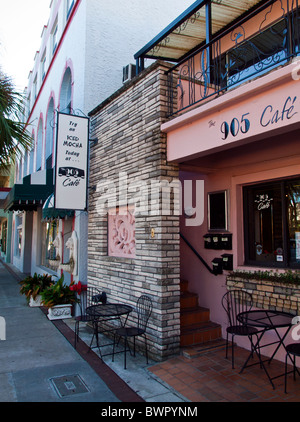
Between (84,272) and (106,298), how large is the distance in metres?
1.47

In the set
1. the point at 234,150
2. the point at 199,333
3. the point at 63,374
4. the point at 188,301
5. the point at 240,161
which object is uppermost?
the point at 234,150

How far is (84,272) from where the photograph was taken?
775 cm

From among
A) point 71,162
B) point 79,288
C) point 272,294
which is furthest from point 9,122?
point 272,294

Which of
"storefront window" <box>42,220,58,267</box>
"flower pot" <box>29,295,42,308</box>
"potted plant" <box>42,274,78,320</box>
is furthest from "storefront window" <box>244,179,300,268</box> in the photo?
"storefront window" <box>42,220,58,267</box>

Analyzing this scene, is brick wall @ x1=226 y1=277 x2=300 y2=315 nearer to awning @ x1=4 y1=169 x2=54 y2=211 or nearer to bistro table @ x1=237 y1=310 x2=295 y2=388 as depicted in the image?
bistro table @ x1=237 y1=310 x2=295 y2=388

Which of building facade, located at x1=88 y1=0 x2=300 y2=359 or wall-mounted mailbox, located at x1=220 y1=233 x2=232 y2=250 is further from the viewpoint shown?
wall-mounted mailbox, located at x1=220 y1=233 x2=232 y2=250

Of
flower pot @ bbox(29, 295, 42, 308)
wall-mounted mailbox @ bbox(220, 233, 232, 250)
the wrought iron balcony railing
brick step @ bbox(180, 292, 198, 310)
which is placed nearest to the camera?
the wrought iron balcony railing

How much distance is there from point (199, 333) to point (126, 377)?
152 cm

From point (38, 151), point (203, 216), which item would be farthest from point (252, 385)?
point (38, 151)

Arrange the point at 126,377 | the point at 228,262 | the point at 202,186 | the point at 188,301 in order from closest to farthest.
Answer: the point at 126,377, the point at 228,262, the point at 188,301, the point at 202,186

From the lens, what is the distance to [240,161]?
554cm

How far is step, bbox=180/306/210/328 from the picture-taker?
562 centimetres

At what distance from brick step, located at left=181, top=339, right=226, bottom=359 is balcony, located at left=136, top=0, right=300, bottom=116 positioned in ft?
11.9

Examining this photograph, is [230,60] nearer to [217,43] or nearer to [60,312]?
[217,43]
